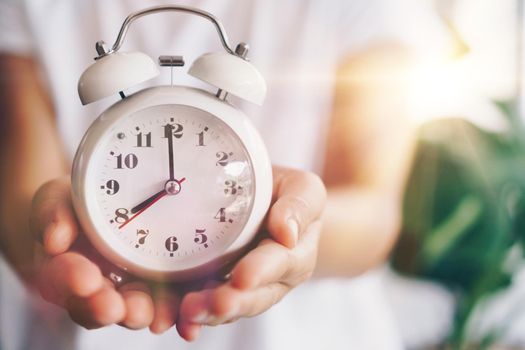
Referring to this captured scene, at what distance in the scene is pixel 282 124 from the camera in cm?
89

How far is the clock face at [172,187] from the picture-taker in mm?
522

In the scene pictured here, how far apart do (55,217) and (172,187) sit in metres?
0.11

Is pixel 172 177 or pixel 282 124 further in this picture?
pixel 282 124

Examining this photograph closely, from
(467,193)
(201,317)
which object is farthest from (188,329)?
(467,193)

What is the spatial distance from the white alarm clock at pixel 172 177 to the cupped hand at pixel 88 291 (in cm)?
2

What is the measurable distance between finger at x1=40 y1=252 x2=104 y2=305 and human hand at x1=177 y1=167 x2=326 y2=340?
0.24 ft

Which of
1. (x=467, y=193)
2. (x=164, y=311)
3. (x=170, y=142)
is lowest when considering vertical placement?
(x=467, y=193)

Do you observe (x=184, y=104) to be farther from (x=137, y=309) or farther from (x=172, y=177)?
(x=137, y=309)

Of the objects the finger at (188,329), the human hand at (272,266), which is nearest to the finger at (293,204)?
the human hand at (272,266)

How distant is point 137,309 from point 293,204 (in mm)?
166

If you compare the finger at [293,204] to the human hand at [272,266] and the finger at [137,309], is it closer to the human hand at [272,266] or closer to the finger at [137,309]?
the human hand at [272,266]

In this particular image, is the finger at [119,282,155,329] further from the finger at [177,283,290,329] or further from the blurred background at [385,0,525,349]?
the blurred background at [385,0,525,349]

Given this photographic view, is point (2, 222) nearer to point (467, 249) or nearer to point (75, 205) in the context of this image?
point (75, 205)

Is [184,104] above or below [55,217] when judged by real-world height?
above
